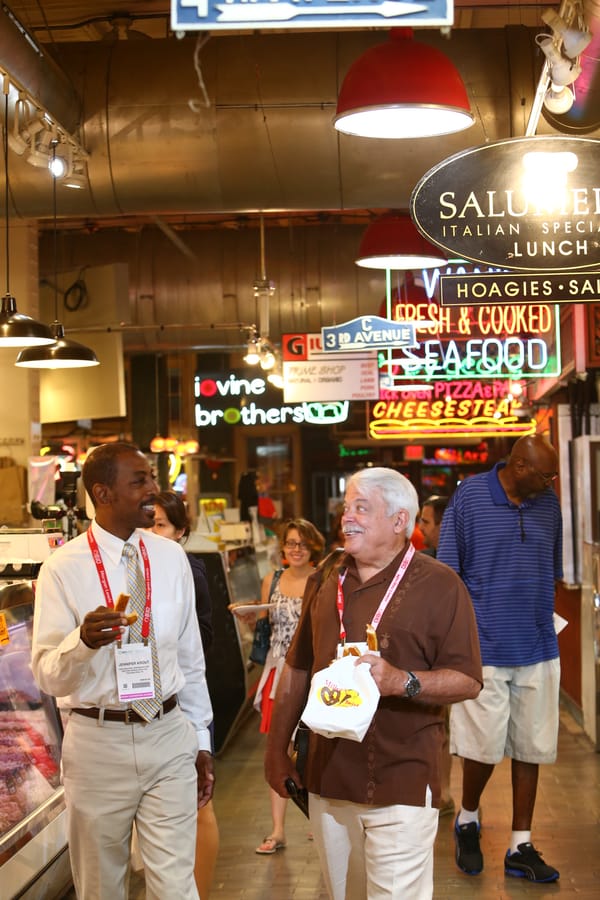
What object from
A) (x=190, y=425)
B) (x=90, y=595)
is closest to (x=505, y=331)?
(x=90, y=595)

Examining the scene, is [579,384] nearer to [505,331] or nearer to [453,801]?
[505,331]

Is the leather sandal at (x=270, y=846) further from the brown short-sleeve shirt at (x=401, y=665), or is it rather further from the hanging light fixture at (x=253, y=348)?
the hanging light fixture at (x=253, y=348)

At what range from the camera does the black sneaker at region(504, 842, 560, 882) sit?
5.65 m

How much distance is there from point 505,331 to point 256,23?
717 cm

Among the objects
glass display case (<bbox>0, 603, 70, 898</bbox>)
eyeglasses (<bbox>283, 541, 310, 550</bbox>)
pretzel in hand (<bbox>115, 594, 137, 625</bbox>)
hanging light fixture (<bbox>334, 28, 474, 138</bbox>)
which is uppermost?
hanging light fixture (<bbox>334, 28, 474, 138</bbox>)

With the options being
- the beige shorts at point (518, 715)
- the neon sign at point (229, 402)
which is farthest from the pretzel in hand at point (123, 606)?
the neon sign at point (229, 402)

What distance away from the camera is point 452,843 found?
20.8ft

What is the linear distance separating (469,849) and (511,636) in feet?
3.59

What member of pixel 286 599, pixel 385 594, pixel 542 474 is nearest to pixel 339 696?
pixel 385 594

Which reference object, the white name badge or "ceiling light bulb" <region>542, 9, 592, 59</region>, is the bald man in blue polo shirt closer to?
"ceiling light bulb" <region>542, 9, 592, 59</region>

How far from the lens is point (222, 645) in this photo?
29.5 feet

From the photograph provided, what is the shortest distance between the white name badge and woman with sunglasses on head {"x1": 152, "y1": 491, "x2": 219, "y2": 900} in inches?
50.3

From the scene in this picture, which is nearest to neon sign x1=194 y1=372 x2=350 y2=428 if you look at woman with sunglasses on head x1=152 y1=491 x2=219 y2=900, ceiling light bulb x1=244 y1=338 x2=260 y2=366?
ceiling light bulb x1=244 y1=338 x2=260 y2=366

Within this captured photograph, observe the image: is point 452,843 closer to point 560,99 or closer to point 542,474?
point 542,474
